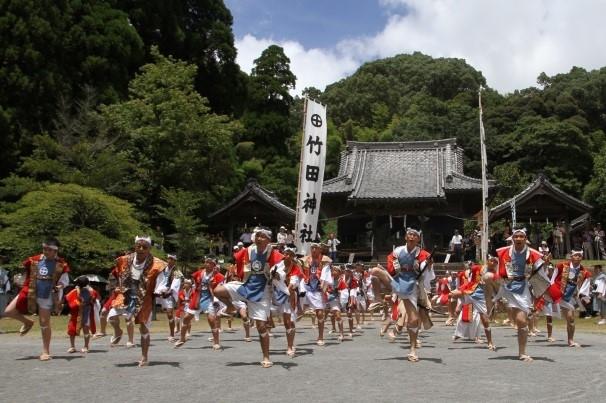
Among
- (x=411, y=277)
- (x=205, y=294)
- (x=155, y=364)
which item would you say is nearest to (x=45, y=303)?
(x=155, y=364)

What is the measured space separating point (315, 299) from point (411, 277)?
4.28 metres

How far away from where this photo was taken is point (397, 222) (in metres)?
36.5

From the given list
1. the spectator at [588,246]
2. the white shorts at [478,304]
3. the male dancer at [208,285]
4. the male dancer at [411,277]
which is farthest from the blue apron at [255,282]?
the spectator at [588,246]

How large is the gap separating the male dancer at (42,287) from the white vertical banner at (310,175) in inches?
490

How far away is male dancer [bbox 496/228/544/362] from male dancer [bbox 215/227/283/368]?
11.8ft

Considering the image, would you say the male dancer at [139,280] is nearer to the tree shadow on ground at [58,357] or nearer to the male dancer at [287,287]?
the tree shadow on ground at [58,357]

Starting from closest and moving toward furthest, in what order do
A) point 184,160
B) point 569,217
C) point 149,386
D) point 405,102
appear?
point 149,386, point 184,160, point 569,217, point 405,102

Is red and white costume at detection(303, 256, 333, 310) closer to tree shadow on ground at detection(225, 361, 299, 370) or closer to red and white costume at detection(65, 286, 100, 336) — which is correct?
tree shadow on ground at detection(225, 361, 299, 370)

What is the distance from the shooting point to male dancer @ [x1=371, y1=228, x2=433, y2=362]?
10156 mm

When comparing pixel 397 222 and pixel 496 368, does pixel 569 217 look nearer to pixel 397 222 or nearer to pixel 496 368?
pixel 397 222

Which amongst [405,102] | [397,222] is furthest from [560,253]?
[405,102]

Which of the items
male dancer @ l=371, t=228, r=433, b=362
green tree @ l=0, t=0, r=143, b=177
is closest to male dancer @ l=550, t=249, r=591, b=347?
male dancer @ l=371, t=228, r=433, b=362

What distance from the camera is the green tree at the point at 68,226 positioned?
73.8ft

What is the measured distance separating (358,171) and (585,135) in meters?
23.7
